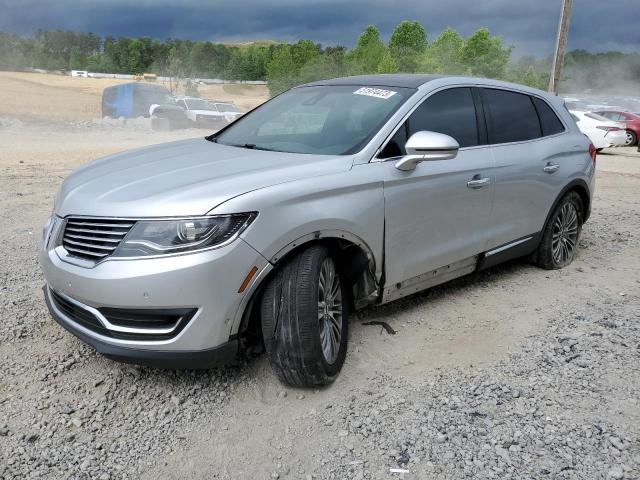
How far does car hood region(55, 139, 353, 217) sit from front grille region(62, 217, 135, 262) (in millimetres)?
43

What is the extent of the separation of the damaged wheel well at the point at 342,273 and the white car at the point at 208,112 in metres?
22.6

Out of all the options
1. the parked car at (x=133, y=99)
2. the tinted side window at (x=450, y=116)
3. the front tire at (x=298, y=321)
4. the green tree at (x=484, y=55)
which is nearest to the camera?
the front tire at (x=298, y=321)

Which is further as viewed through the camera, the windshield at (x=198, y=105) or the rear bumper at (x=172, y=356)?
the windshield at (x=198, y=105)

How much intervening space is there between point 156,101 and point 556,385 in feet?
99.5

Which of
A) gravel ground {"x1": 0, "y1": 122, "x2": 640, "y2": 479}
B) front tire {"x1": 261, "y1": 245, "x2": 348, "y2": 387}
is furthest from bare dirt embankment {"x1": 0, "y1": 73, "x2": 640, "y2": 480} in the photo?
front tire {"x1": 261, "y1": 245, "x2": 348, "y2": 387}

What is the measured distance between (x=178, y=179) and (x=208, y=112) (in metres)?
24.3

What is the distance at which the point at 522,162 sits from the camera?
4793mm

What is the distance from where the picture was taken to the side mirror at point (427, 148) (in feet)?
11.7

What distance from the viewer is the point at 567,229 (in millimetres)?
5672

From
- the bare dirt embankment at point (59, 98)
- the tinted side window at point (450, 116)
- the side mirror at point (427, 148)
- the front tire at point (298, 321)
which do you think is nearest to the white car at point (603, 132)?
the tinted side window at point (450, 116)

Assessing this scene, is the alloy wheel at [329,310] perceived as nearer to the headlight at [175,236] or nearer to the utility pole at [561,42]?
the headlight at [175,236]

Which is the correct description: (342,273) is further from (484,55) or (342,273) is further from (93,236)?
(484,55)

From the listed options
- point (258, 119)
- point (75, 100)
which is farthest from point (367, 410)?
point (75, 100)

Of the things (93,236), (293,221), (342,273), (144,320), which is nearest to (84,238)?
(93,236)
